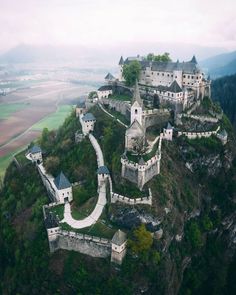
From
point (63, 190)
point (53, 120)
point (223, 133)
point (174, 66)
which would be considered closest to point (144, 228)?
point (63, 190)

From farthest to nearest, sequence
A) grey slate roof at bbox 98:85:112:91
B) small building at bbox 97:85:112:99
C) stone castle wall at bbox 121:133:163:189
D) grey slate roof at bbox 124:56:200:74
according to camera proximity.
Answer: grey slate roof at bbox 98:85:112:91 < small building at bbox 97:85:112:99 < grey slate roof at bbox 124:56:200:74 < stone castle wall at bbox 121:133:163:189

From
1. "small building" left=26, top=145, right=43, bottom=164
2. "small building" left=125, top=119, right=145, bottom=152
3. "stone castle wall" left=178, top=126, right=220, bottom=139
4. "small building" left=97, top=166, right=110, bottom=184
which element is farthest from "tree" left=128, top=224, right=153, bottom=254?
"small building" left=26, top=145, right=43, bottom=164

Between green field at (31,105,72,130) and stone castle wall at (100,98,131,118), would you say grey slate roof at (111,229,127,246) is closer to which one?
stone castle wall at (100,98,131,118)

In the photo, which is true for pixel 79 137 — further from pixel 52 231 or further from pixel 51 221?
pixel 52 231

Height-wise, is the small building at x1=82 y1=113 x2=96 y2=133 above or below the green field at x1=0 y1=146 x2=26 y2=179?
above

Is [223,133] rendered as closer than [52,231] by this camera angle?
No

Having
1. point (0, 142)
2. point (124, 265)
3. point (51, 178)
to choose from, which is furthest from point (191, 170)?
point (0, 142)
